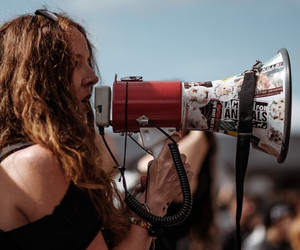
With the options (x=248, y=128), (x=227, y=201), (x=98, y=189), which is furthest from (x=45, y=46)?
(x=227, y=201)

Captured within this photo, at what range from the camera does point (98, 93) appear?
238cm

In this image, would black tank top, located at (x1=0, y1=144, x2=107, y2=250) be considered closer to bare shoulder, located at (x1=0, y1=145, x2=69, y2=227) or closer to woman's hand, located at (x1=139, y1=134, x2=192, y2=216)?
bare shoulder, located at (x1=0, y1=145, x2=69, y2=227)

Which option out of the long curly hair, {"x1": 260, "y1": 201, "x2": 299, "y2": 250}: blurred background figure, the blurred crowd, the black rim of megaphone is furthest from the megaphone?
{"x1": 260, "y1": 201, "x2": 299, "y2": 250}: blurred background figure

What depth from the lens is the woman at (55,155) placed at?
6.16 feet

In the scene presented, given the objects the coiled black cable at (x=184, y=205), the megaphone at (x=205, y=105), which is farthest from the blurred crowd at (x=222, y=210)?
the megaphone at (x=205, y=105)

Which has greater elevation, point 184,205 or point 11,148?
point 11,148

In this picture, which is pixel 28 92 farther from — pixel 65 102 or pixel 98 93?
pixel 98 93

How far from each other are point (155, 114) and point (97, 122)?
227mm

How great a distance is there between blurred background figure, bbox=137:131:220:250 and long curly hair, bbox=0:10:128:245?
5.97 ft

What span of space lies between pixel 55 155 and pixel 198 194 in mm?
2479

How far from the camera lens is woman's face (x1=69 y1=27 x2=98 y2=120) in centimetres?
219

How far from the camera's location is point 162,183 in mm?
2354

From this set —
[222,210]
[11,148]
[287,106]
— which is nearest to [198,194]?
[287,106]

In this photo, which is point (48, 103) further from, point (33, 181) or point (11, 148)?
point (33, 181)
